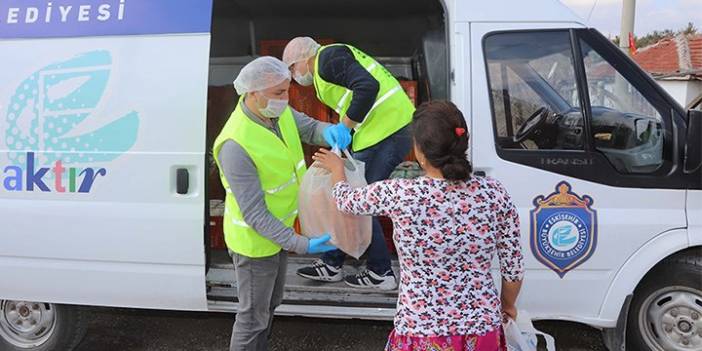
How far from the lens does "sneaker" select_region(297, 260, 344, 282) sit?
3592mm

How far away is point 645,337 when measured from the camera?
3158 mm

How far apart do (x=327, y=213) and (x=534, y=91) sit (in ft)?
4.32

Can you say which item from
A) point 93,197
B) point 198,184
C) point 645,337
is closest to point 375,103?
point 198,184

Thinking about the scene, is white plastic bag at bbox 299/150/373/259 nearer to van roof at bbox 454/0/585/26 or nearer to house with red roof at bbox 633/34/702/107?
van roof at bbox 454/0/585/26

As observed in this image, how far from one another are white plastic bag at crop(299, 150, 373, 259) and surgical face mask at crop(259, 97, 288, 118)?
28cm

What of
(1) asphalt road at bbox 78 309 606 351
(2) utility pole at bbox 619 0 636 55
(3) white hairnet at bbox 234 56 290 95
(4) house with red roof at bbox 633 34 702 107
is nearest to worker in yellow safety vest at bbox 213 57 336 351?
(3) white hairnet at bbox 234 56 290 95

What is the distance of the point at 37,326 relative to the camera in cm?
351

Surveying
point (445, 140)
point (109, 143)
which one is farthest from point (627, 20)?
point (445, 140)

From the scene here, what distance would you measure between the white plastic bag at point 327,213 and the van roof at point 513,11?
3.45ft

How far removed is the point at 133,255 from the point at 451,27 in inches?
81.7

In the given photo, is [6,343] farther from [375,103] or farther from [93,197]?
[375,103]

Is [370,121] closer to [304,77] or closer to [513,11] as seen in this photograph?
[304,77]

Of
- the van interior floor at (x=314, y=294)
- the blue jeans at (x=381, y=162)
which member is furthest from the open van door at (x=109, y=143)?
the blue jeans at (x=381, y=162)

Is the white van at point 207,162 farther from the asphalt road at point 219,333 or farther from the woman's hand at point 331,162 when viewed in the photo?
the woman's hand at point 331,162
